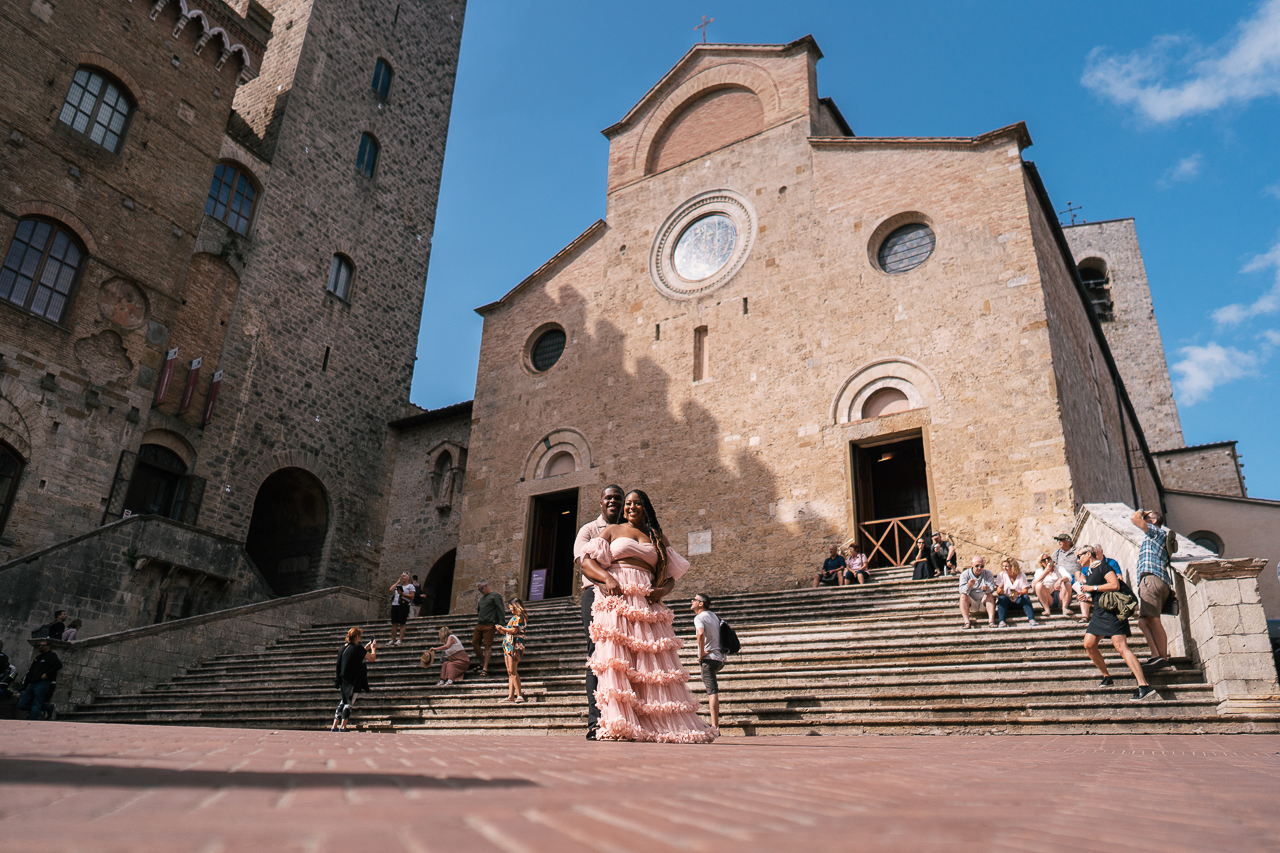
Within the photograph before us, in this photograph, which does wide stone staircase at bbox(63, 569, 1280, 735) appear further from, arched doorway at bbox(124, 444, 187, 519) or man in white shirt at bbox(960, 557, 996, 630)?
arched doorway at bbox(124, 444, 187, 519)

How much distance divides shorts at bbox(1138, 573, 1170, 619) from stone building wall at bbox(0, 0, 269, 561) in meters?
16.3

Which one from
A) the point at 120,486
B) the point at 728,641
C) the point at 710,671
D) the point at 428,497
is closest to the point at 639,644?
the point at 710,671

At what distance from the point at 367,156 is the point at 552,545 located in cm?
1287

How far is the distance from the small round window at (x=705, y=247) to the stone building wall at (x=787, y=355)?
53 cm

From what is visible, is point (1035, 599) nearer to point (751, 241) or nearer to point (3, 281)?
point (751, 241)

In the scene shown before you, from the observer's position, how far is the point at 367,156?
23.0 meters

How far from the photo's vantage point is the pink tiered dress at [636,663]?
5.02 meters

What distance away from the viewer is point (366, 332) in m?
22.0

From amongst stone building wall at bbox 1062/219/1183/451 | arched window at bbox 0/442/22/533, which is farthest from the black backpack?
stone building wall at bbox 1062/219/1183/451

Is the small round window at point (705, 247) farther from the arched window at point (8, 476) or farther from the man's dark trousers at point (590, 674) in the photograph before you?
the arched window at point (8, 476)

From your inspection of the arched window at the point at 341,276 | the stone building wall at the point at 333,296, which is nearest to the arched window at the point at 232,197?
the stone building wall at the point at 333,296

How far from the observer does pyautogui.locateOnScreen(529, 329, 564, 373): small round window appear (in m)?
19.5

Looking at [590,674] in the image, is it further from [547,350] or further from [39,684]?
[547,350]

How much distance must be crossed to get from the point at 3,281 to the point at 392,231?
10.3 m
